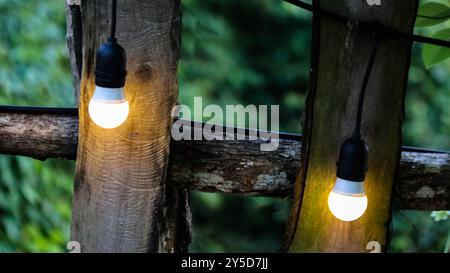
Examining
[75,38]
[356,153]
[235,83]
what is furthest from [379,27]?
[235,83]

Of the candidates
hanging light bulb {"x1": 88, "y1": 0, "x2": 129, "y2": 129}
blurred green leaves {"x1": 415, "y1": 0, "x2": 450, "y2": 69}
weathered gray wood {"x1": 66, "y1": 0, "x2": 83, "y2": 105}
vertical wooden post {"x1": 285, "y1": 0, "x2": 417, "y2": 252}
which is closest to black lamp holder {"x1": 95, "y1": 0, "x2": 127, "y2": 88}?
hanging light bulb {"x1": 88, "y1": 0, "x2": 129, "y2": 129}

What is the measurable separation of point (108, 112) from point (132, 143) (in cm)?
13

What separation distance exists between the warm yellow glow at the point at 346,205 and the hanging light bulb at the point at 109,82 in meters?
0.37

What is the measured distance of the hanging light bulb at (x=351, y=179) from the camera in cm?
100

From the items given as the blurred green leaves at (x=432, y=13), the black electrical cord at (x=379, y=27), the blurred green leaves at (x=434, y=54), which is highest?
the blurred green leaves at (x=432, y=13)

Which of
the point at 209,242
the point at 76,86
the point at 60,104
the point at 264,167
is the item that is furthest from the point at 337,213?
the point at 209,242

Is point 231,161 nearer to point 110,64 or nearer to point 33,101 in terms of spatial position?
point 110,64

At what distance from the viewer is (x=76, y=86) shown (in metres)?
1.24

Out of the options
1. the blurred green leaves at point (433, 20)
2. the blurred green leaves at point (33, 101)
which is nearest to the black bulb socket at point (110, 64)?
the blurred green leaves at point (433, 20)

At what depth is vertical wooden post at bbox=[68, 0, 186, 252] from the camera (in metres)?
1.08

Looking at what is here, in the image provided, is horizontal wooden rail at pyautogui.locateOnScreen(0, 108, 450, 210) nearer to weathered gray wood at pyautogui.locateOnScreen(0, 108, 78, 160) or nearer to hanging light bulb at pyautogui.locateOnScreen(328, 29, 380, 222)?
weathered gray wood at pyautogui.locateOnScreen(0, 108, 78, 160)

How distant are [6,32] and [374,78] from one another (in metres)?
1.79

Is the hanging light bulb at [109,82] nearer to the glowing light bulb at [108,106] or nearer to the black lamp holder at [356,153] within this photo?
the glowing light bulb at [108,106]

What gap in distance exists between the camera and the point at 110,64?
98 cm
